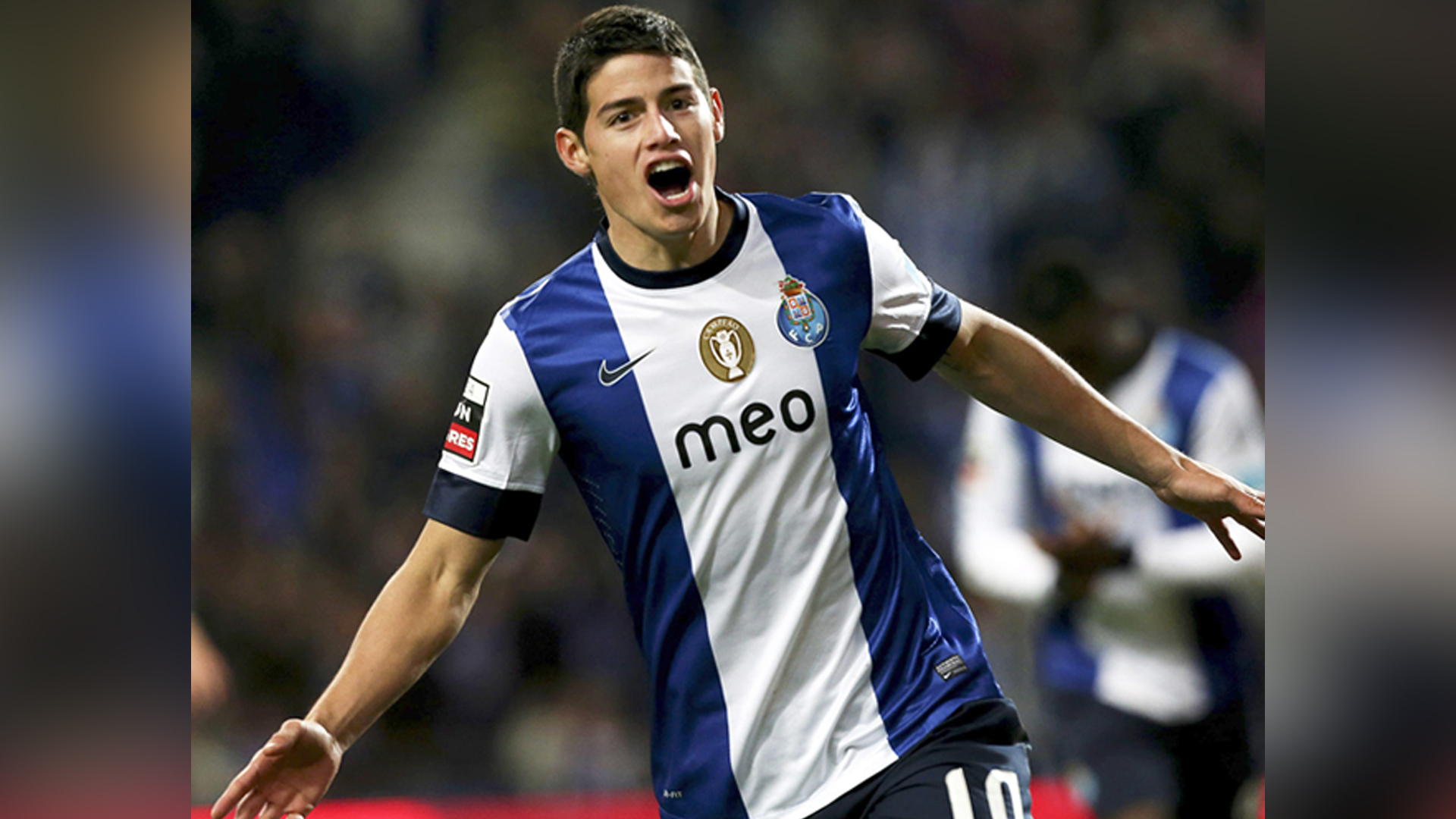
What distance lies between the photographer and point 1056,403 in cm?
271

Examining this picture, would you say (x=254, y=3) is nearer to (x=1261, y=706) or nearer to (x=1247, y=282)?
(x=1247, y=282)

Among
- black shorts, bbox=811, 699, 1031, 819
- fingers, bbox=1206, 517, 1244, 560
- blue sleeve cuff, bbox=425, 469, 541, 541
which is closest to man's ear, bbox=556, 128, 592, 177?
blue sleeve cuff, bbox=425, 469, 541, 541

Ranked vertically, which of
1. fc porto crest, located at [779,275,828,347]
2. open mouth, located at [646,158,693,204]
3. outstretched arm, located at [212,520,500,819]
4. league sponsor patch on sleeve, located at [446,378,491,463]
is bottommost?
outstretched arm, located at [212,520,500,819]

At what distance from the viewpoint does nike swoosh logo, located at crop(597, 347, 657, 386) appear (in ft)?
8.35

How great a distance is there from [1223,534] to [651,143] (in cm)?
139

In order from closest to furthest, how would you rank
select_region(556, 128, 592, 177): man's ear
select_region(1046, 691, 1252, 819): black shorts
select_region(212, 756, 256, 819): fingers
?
1. select_region(212, 756, 256, 819): fingers
2. select_region(556, 128, 592, 177): man's ear
3. select_region(1046, 691, 1252, 819): black shorts

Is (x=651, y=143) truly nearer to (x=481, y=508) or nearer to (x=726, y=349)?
(x=726, y=349)

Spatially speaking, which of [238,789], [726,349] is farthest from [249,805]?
[726,349]

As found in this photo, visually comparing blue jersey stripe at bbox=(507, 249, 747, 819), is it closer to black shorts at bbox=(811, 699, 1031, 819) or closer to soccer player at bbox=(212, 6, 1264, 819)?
soccer player at bbox=(212, 6, 1264, 819)

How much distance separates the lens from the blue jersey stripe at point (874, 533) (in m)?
2.49

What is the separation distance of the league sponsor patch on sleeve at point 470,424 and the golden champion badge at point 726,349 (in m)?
0.43

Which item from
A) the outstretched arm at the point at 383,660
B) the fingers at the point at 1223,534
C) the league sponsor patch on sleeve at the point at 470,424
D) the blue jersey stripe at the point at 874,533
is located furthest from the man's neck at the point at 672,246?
the fingers at the point at 1223,534

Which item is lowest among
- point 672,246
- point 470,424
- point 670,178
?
point 470,424
